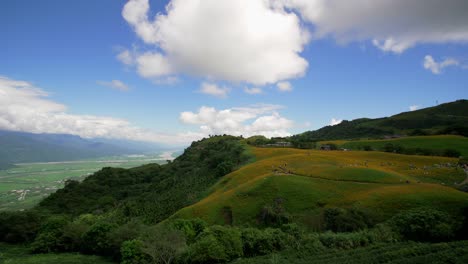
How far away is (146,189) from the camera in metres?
114

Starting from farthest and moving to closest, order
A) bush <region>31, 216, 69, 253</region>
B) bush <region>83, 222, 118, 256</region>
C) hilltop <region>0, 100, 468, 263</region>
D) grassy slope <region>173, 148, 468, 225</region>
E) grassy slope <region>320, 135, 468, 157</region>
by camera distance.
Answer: grassy slope <region>320, 135, 468, 157</region>, bush <region>31, 216, 69, 253</region>, bush <region>83, 222, 118, 256</region>, grassy slope <region>173, 148, 468, 225</region>, hilltop <region>0, 100, 468, 263</region>

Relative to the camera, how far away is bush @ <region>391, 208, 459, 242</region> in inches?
1256

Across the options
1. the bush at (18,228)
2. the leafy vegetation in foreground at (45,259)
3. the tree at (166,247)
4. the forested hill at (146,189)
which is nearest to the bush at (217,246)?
the tree at (166,247)

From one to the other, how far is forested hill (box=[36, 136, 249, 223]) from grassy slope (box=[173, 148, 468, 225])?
1720cm

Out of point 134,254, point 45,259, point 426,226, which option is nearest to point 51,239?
point 45,259

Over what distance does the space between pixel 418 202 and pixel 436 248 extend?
1285cm

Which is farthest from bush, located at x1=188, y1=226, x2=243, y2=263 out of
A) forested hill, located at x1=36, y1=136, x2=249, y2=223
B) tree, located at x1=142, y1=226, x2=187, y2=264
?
forested hill, located at x1=36, y1=136, x2=249, y2=223

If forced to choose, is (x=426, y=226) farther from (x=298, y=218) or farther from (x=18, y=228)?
(x=18, y=228)

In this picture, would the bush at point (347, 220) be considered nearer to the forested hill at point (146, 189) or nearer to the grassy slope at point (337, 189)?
the grassy slope at point (337, 189)

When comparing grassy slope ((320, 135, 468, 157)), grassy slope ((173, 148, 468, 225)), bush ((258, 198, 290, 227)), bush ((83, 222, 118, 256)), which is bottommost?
bush ((83, 222, 118, 256))

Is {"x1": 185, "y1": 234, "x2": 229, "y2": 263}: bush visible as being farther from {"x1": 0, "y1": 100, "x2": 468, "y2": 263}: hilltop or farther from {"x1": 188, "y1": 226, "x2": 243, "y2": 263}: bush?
{"x1": 0, "y1": 100, "x2": 468, "y2": 263}: hilltop

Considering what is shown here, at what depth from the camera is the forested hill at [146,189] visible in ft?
234

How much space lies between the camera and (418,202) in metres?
38.1

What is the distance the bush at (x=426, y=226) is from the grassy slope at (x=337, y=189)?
11.5 feet
